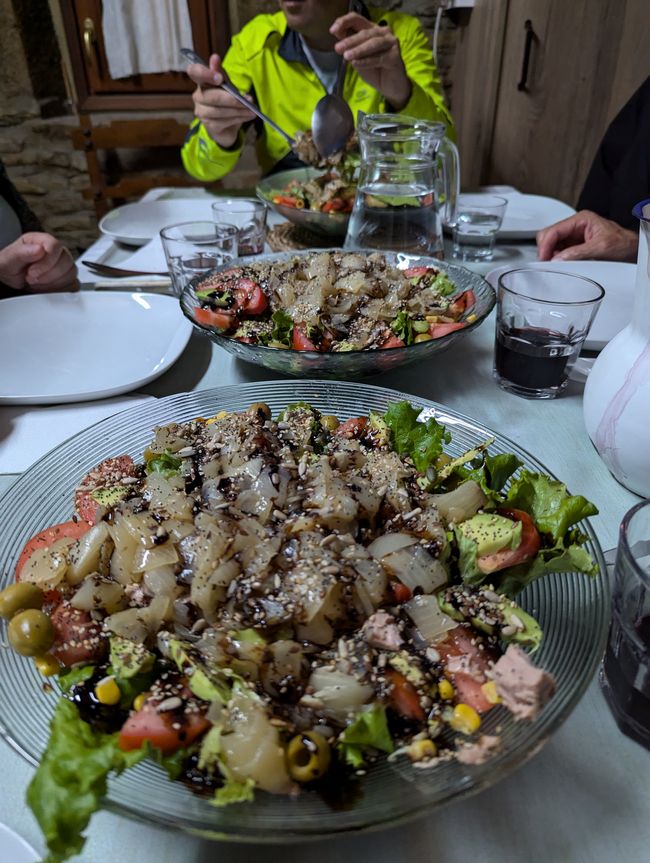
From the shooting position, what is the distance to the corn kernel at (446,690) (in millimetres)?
531


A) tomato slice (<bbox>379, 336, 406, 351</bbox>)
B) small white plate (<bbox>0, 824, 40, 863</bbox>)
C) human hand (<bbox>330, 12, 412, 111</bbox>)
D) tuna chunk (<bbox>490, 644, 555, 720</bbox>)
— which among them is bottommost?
small white plate (<bbox>0, 824, 40, 863</bbox>)

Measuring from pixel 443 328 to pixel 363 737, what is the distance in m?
0.75

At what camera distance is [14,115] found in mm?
3939

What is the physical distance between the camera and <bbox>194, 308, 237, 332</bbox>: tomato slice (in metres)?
1.12

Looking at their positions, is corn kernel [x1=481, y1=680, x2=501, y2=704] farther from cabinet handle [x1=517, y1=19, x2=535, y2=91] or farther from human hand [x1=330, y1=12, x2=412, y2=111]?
cabinet handle [x1=517, y1=19, x2=535, y2=91]

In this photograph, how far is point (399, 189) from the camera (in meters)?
1.41

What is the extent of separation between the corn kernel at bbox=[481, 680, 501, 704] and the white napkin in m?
0.66

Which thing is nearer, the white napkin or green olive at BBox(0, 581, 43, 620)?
green olive at BBox(0, 581, 43, 620)

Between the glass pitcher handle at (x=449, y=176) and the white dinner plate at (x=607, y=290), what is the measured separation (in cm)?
30

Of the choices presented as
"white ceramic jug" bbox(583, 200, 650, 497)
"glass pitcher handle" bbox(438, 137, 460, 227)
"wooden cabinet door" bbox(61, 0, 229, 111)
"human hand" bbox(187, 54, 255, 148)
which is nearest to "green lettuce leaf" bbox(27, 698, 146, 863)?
"white ceramic jug" bbox(583, 200, 650, 497)

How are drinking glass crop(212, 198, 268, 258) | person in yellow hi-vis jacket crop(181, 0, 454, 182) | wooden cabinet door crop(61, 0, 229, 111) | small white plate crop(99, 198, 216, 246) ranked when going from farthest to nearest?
wooden cabinet door crop(61, 0, 229, 111)
person in yellow hi-vis jacket crop(181, 0, 454, 182)
small white plate crop(99, 198, 216, 246)
drinking glass crop(212, 198, 268, 258)

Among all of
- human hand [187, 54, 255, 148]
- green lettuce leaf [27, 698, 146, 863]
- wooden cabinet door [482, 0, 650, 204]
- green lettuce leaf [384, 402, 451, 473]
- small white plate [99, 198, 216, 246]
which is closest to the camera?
green lettuce leaf [27, 698, 146, 863]

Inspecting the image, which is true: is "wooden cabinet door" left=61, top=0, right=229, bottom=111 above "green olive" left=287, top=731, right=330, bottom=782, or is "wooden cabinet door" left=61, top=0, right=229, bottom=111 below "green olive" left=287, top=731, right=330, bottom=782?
above

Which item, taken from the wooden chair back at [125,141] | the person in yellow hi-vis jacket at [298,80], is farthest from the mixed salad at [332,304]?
the wooden chair back at [125,141]
